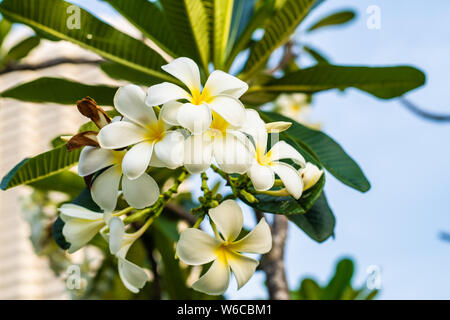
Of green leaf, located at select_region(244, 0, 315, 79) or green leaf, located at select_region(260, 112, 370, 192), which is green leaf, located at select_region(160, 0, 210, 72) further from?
green leaf, located at select_region(260, 112, 370, 192)

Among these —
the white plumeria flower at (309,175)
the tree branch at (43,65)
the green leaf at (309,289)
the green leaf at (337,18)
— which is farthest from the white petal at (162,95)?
the green leaf at (337,18)

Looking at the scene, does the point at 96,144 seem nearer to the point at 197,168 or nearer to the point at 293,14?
the point at 197,168

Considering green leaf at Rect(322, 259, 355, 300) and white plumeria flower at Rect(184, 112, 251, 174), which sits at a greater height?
white plumeria flower at Rect(184, 112, 251, 174)

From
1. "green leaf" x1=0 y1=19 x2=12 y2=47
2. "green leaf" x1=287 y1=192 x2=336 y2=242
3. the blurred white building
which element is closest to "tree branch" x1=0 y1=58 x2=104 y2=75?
"green leaf" x1=0 y1=19 x2=12 y2=47

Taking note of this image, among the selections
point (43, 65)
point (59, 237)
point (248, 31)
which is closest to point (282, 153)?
point (59, 237)

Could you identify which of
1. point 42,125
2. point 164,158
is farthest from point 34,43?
point 42,125

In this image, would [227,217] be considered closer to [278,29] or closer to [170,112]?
[170,112]
